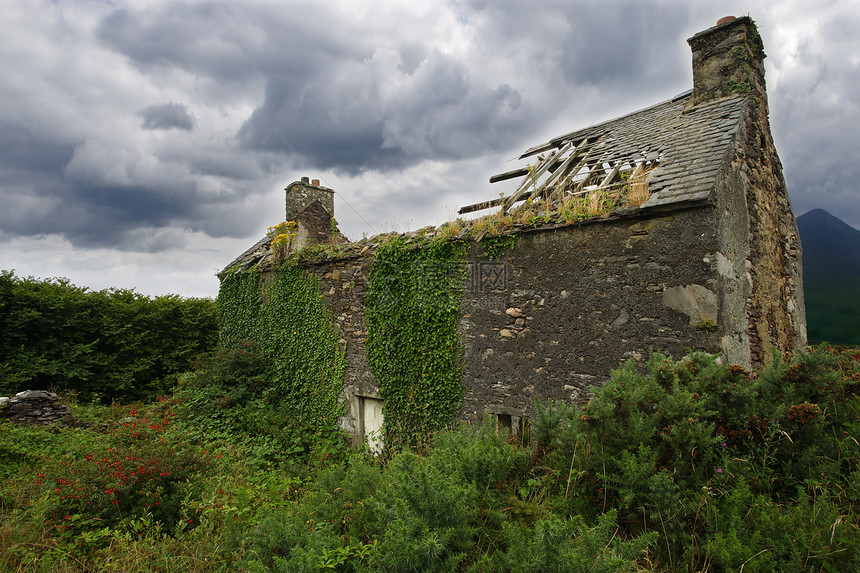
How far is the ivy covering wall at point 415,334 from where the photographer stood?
738cm

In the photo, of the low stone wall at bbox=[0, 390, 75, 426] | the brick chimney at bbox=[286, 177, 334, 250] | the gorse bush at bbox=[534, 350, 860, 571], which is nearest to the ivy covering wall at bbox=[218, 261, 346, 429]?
the brick chimney at bbox=[286, 177, 334, 250]

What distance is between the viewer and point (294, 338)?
10.3m

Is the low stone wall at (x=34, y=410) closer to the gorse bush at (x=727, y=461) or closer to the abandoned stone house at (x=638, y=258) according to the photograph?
the abandoned stone house at (x=638, y=258)

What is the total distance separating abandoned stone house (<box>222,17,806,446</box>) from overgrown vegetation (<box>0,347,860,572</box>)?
117 cm

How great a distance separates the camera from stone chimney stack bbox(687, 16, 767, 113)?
7.40 m

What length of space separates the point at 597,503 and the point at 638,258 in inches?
130

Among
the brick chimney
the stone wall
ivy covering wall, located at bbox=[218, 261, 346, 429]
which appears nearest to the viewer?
the stone wall

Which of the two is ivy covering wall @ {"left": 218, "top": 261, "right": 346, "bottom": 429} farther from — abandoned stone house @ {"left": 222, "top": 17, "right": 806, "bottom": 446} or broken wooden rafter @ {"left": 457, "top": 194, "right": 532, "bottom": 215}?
broken wooden rafter @ {"left": 457, "top": 194, "right": 532, "bottom": 215}

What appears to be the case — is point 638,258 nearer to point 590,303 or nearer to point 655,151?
point 590,303

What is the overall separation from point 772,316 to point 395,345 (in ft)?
20.2

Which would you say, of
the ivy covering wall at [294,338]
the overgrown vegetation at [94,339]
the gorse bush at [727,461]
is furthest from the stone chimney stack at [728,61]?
the overgrown vegetation at [94,339]

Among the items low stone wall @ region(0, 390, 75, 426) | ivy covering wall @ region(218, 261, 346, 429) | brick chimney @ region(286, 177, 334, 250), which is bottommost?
low stone wall @ region(0, 390, 75, 426)

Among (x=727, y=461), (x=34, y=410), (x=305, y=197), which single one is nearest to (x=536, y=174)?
(x=727, y=461)

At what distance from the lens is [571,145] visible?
8945 millimetres
